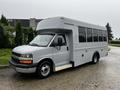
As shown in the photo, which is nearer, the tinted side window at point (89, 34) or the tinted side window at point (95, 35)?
the tinted side window at point (89, 34)

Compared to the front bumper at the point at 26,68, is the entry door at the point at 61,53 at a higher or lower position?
higher

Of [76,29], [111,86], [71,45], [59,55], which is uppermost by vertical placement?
[76,29]

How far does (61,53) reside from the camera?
7.25 meters

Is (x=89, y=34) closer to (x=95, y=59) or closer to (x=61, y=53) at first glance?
(x=95, y=59)

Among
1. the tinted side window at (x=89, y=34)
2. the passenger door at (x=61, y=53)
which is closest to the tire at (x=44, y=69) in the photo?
the passenger door at (x=61, y=53)

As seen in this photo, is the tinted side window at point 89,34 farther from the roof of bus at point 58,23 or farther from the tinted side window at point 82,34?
the roof of bus at point 58,23

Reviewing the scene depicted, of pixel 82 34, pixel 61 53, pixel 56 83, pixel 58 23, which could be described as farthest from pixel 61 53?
pixel 82 34

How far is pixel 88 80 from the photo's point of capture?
6.24 m

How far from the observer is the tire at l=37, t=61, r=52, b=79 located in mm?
6214

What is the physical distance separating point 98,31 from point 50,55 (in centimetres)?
529

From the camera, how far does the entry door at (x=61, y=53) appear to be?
22.8ft

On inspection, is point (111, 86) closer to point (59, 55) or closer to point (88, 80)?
point (88, 80)

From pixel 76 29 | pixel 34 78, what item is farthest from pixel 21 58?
pixel 76 29

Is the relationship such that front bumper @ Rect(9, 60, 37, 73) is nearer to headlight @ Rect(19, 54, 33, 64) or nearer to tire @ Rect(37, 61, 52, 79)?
headlight @ Rect(19, 54, 33, 64)
